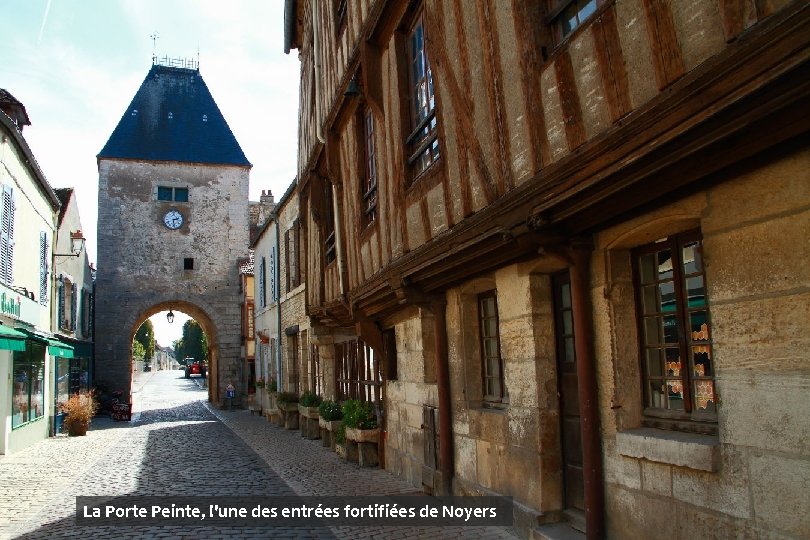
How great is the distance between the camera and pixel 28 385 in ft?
41.6

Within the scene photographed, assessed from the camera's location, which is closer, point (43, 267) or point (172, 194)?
point (43, 267)

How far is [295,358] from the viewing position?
49.0 ft

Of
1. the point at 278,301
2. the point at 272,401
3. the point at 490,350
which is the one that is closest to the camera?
the point at 490,350

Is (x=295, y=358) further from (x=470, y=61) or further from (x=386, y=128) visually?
(x=470, y=61)

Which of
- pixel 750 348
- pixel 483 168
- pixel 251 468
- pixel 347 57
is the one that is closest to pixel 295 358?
pixel 251 468

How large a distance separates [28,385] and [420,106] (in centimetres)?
1023

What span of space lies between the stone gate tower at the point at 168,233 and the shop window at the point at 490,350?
18.5m

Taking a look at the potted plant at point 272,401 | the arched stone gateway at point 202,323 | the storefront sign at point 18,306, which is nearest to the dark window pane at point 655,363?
the storefront sign at point 18,306

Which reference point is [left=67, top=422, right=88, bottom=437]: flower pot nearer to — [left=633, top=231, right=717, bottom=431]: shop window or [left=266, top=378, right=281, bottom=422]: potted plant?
[left=266, top=378, right=281, bottom=422]: potted plant

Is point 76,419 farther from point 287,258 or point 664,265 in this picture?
point 664,265

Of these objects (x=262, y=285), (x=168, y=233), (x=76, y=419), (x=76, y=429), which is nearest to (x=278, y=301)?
(x=262, y=285)

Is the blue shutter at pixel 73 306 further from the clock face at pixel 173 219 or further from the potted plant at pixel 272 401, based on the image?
the potted plant at pixel 272 401

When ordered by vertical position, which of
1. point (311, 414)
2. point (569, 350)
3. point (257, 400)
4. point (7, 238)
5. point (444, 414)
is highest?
point (7, 238)

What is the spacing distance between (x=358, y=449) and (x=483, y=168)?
5148 millimetres
